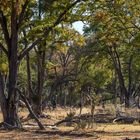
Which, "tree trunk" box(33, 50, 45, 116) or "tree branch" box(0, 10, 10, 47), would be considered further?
"tree trunk" box(33, 50, 45, 116)

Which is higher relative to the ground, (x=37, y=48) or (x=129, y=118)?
(x=37, y=48)

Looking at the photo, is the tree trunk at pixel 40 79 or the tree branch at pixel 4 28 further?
the tree trunk at pixel 40 79

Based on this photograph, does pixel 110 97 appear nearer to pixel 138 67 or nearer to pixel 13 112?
pixel 138 67

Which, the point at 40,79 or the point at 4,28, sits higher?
the point at 4,28

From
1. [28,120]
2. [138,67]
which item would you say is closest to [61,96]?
[138,67]

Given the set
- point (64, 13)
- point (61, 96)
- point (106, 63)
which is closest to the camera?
point (64, 13)

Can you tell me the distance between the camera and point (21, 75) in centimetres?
6769

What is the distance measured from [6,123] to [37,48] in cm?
1404

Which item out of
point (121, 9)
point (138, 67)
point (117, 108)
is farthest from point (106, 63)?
point (121, 9)

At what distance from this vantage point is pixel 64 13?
2114 cm

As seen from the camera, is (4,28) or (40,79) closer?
(4,28)

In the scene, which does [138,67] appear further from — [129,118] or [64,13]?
[64,13]

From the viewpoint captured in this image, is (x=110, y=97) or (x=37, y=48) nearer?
(x=37, y=48)

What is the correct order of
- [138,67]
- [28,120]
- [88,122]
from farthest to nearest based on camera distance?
[138,67] < [28,120] < [88,122]
